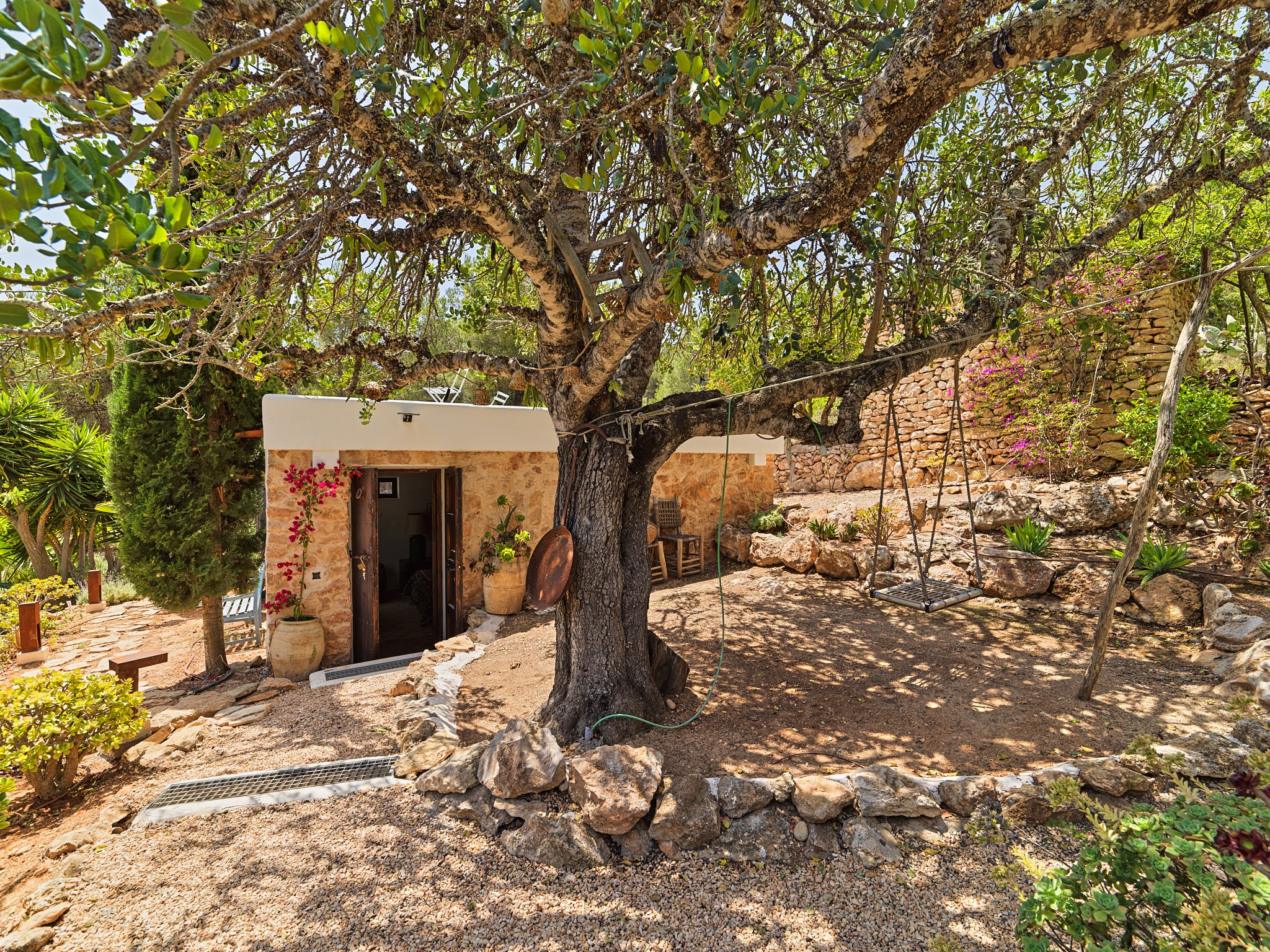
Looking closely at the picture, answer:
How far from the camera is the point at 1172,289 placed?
7301 millimetres

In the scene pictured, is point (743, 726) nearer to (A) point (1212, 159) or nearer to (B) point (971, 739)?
(B) point (971, 739)

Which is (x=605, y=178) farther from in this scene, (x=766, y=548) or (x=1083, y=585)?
(x=766, y=548)

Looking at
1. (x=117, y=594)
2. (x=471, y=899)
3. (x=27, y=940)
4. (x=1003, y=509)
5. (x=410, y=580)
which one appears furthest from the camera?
(x=117, y=594)

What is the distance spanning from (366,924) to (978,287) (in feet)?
16.7

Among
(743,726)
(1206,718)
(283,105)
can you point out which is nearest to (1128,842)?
(743,726)

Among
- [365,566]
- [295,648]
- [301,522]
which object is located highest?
[301,522]

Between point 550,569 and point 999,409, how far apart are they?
788 cm

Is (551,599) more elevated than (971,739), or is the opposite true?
(551,599)

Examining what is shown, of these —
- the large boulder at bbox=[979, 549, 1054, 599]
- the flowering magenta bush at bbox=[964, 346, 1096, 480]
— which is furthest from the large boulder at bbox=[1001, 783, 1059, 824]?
the flowering magenta bush at bbox=[964, 346, 1096, 480]

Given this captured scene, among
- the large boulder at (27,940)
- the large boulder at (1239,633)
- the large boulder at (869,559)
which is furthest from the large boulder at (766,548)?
the large boulder at (27,940)

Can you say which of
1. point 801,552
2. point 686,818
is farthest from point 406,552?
point 686,818

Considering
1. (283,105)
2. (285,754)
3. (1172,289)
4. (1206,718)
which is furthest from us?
(1172,289)

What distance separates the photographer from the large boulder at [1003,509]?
23.8ft

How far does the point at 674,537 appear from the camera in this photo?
906 cm
